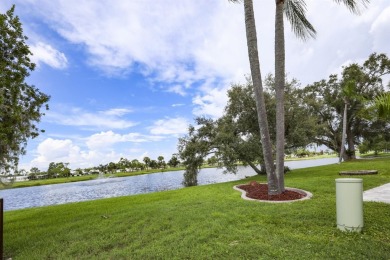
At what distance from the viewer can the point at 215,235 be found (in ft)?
19.2

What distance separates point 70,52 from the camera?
16750 millimetres

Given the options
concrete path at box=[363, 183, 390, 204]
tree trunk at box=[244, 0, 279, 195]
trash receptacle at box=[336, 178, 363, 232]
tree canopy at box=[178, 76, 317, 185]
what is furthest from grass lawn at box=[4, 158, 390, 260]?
tree canopy at box=[178, 76, 317, 185]

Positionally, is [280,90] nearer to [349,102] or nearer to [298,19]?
[298,19]

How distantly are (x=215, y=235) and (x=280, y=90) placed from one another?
6.99 m

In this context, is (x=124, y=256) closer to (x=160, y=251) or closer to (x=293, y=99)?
(x=160, y=251)

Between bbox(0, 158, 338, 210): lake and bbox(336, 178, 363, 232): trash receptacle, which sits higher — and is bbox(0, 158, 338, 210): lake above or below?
below

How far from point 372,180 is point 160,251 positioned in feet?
44.2

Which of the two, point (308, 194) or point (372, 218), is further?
point (308, 194)

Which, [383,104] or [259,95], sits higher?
[259,95]

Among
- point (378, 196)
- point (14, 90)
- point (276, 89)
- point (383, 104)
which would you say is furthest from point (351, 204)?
point (14, 90)

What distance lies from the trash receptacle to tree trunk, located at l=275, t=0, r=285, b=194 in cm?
478

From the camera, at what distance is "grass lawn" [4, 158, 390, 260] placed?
15.7 feet

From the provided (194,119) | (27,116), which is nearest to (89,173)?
(194,119)

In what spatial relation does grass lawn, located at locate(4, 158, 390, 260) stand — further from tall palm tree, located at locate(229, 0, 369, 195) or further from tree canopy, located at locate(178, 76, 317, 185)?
tree canopy, located at locate(178, 76, 317, 185)
